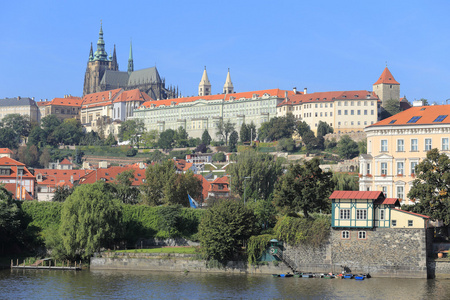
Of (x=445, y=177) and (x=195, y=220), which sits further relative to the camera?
(x=195, y=220)

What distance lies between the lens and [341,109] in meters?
180

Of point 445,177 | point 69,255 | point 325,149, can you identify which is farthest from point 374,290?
point 325,149

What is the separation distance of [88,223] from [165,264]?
6.63 metres

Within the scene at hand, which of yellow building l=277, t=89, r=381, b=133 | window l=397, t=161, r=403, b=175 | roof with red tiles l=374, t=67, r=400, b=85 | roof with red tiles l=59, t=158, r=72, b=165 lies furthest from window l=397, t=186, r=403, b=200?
roof with red tiles l=59, t=158, r=72, b=165

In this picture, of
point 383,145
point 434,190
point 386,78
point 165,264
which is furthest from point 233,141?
point 434,190

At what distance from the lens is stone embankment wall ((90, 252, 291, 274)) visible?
57.4 metres

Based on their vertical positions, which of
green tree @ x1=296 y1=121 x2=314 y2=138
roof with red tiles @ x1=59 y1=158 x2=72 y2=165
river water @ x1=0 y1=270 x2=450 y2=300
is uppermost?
green tree @ x1=296 y1=121 x2=314 y2=138

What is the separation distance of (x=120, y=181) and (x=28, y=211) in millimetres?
36131

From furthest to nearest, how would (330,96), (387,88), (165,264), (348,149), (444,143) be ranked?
1. (330,96)
2. (387,88)
3. (348,149)
4. (444,143)
5. (165,264)

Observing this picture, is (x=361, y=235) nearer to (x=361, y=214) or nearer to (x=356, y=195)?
(x=361, y=214)

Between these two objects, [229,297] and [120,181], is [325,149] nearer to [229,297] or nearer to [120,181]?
[120,181]

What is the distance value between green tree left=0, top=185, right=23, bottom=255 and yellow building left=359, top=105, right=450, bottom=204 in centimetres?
2813

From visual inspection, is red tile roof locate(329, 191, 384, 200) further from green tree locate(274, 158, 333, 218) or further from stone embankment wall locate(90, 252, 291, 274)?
stone embankment wall locate(90, 252, 291, 274)

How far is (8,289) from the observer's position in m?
50.8
